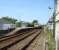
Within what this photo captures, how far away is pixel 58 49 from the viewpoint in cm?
783

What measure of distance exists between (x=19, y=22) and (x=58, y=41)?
9882cm

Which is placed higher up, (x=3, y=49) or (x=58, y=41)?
Answer: (x=58, y=41)

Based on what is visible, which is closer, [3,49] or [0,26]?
[3,49]

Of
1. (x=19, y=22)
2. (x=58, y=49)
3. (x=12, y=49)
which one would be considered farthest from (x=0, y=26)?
(x=19, y=22)

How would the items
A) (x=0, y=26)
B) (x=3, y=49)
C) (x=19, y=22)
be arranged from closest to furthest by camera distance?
(x=3, y=49) → (x=0, y=26) → (x=19, y=22)

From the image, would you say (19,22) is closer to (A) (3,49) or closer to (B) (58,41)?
(A) (3,49)

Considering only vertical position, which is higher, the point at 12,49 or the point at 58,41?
the point at 58,41

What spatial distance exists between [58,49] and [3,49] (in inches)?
303

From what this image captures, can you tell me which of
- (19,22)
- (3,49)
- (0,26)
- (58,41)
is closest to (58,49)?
(58,41)

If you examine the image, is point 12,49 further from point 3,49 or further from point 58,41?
point 58,41

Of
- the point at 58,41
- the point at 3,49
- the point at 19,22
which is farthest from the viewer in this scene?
the point at 19,22

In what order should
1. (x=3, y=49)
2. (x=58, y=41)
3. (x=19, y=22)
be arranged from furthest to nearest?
(x=19, y=22)
(x=3, y=49)
(x=58, y=41)

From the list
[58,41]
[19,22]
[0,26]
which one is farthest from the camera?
[19,22]

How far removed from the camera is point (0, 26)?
49.8 m
